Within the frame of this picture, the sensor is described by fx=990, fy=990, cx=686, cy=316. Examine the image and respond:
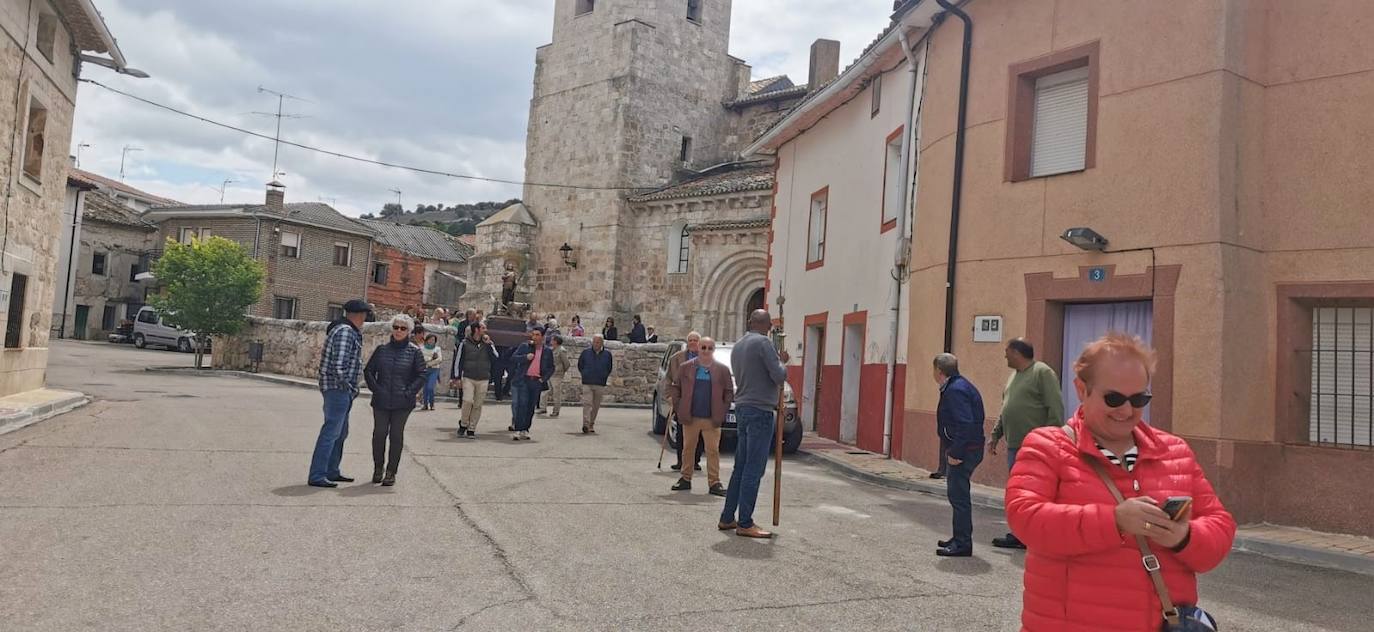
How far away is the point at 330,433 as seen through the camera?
873 centimetres

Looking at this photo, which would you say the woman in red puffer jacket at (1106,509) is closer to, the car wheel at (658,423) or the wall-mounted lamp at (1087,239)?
the wall-mounted lamp at (1087,239)

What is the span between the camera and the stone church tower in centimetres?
3219

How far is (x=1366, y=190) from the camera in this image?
907cm

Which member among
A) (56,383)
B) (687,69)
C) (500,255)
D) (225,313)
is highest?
(687,69)

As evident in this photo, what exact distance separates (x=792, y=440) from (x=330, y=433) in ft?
24.1

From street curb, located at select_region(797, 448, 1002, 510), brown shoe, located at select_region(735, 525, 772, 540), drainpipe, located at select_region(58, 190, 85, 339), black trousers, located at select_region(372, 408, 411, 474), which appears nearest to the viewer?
brown shoe, located at select_region(735, 525, 772, 540)

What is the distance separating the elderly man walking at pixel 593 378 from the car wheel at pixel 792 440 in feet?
9.94

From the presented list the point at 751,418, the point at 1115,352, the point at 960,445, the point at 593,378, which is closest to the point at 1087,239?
the point at 960,445

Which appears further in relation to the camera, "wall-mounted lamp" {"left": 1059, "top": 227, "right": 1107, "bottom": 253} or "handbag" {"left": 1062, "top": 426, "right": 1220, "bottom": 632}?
"wall-mounted lamp" {"left": 1059, "top": 227, "right": 1107, "bottom": 253}

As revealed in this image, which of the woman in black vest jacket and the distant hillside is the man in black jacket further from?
the distant hillside

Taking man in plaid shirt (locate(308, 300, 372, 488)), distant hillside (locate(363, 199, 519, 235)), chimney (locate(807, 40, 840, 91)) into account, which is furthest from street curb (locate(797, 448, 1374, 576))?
distant hillside (locate(363, 199, 519, 235))

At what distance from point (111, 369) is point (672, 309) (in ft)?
51.7

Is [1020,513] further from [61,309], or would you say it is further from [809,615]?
[61,309]

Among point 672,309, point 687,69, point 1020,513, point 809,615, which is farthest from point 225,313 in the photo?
point 1020,513
